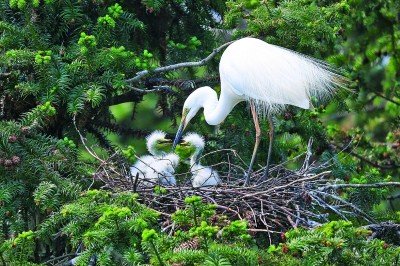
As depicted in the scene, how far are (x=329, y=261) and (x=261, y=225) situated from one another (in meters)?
1.23

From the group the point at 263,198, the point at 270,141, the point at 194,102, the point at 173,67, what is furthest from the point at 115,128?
the point at 263,198

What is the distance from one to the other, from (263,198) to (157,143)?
3.43ft

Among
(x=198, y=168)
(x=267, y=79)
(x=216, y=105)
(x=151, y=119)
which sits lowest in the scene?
(x=151, y=119)

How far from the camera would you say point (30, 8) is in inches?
234

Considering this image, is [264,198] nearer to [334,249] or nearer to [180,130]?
[180,130]

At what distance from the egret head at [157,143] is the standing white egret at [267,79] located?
349 millimetres

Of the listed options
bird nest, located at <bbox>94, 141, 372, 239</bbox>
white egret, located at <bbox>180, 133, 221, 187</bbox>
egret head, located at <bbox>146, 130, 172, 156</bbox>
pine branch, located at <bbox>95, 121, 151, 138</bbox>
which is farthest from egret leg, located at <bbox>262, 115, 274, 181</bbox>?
pine branch, located at <bbox>95, 121, 151, 138</bbox>

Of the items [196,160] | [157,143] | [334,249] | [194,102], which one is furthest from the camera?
[157,143]

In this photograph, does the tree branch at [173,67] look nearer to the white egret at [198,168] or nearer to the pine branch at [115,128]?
the white egret at [198,168]

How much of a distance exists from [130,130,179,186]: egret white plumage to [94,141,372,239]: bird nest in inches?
4.6

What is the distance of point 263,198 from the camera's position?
17.8 ft

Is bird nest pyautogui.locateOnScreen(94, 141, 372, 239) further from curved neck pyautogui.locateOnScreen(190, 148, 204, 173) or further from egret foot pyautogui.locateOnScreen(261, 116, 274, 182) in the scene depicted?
curved neck pyautogui.locateOnScreen(190, 148, 204, 173)

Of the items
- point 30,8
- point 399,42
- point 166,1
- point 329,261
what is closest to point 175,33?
point 166,1

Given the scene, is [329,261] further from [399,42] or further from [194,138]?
[399,42]
